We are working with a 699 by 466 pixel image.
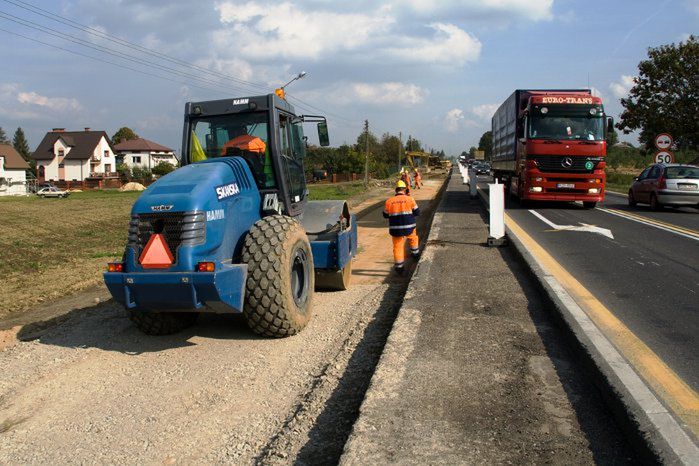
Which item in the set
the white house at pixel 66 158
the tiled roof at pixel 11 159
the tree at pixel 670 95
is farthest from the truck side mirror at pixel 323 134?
the white house at pixel 66 158

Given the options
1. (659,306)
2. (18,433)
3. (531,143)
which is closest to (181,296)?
(18,433)

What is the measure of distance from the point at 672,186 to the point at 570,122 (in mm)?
3704

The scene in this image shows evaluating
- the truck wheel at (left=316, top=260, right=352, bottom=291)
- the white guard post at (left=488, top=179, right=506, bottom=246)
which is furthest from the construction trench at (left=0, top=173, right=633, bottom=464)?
the white guard post at (left=488, top=179, right=506, bottom=246)

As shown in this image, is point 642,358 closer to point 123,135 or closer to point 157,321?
point 157,321

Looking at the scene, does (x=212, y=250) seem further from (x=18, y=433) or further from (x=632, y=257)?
(x=632, y=257)

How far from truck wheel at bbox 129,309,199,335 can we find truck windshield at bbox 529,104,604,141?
49.1 ft

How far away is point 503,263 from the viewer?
9.15 metres

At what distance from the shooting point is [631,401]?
143 inches

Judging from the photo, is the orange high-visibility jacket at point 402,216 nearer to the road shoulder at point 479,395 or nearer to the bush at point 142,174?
the road shoulder at point 479,395

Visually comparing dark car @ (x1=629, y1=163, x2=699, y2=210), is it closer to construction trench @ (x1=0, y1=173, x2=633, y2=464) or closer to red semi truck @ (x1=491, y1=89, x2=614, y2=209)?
red semi truck @ (x1=491, y1=89, x2=614, y2=209)

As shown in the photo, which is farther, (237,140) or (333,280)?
(333,280)

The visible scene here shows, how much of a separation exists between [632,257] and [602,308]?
157 inches

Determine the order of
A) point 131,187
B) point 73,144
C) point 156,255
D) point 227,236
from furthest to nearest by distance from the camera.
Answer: point 73,144 → point 131,187 → point 227,236 → point 156,255

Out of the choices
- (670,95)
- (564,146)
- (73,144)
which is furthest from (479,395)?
(73,144)
